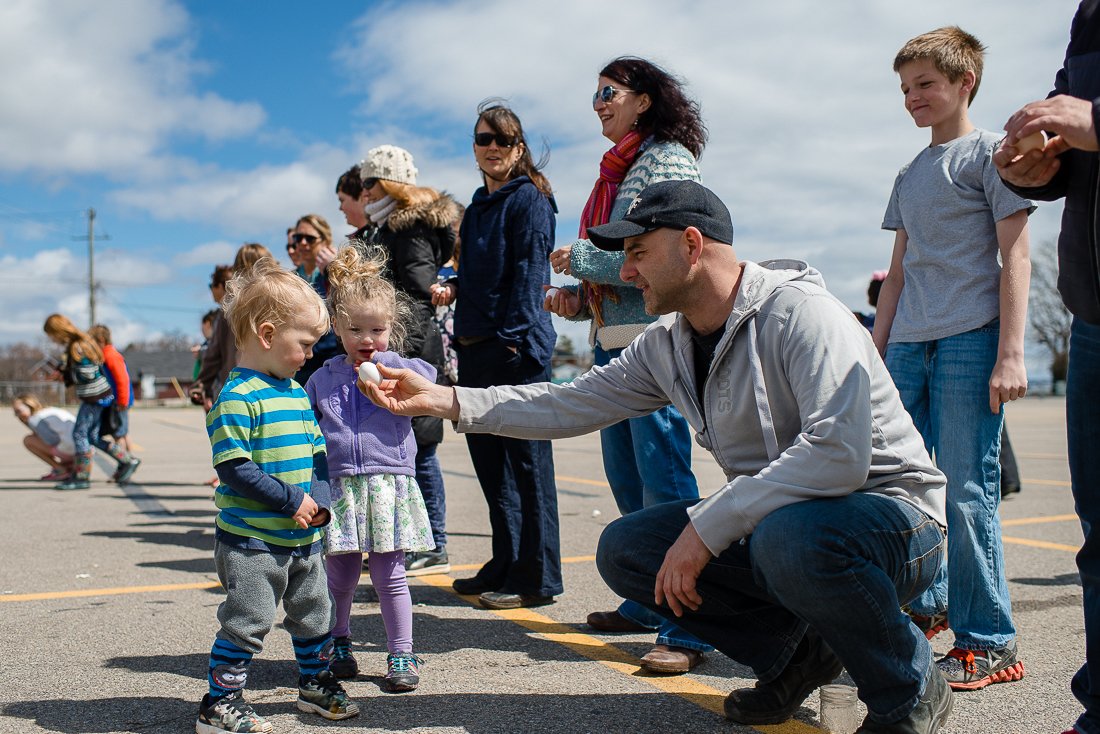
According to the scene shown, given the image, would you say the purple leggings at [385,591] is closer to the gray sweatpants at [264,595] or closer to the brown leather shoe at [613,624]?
the gray sweatpants at [264,595]

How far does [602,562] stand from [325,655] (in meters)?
0.95

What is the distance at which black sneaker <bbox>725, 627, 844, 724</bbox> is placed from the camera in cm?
270

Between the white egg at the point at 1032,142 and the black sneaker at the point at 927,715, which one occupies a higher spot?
the white egg at the point at 1032,142

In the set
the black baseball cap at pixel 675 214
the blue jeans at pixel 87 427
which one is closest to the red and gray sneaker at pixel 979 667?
the black baseball cap at pixel 675 214

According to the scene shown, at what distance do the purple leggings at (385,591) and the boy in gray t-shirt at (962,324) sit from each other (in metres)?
1.77

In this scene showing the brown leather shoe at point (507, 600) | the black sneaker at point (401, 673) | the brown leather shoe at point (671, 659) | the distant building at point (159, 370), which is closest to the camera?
the black sneaker at point (401, 673)

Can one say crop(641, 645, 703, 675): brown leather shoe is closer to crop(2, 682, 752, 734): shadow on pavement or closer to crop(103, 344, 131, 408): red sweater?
crop(2, 682, 752, 734): shadow on pavement

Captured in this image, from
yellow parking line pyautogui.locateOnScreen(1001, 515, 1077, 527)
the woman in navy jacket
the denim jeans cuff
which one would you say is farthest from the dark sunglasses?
yellow parking line pyautogui.locateOnScreen(1001, 515, 1077, 527)

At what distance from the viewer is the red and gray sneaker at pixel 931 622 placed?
3.65 meters

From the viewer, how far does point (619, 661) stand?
133 inches

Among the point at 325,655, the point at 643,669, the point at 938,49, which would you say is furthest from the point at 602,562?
the point at 938,49

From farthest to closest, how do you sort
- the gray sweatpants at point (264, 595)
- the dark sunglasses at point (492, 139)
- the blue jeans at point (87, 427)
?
1. the blue jeans at point (87, 427)
2. the dark sunglasses at point (492, 139)
3. the gray sweatpants at point (264, 595)

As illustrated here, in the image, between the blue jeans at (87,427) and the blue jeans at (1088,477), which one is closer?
the blue jeans at (1088,477)

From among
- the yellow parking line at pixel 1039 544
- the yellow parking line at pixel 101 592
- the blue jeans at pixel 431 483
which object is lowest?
the yellow parking line at pixel 1039 544
